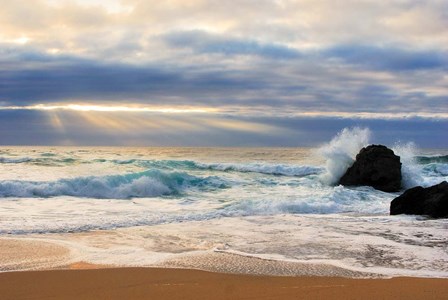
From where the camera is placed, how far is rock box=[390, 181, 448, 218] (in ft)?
39.1

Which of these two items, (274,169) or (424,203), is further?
(274,169)

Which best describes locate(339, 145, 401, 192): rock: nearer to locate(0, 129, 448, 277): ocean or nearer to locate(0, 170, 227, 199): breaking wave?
locate(0, 129, 448, 277): ocean

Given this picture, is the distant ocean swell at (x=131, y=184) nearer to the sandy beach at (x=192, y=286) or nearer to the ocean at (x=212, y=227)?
the ocean at (x=212, y=227)

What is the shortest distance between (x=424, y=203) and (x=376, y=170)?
10011 mm

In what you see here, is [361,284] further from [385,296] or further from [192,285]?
[192,285]

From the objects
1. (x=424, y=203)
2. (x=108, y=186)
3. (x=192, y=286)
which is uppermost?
(x=192, y=286)

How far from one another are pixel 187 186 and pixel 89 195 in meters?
5.25

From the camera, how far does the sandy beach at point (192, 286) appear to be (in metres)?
4.82

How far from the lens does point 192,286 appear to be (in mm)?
5184

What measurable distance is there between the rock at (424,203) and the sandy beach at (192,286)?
7.04m

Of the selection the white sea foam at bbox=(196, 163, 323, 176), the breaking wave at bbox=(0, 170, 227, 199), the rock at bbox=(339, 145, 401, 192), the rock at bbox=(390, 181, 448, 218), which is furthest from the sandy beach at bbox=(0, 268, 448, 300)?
the white sea foam at bbox=(196, 163, 323, 176)

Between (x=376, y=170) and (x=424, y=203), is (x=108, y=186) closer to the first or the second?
(x=424, y=203)

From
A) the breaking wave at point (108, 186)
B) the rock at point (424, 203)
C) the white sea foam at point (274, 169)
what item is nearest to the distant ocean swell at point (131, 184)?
the breaking wave at point (108, 186)

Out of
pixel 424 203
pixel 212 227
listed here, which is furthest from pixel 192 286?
pixel 424 203
